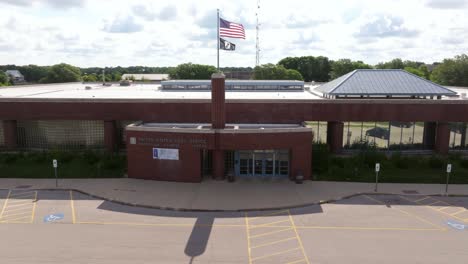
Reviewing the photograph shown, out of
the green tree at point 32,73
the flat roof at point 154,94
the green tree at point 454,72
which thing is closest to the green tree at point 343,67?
the green tree at point 454,72

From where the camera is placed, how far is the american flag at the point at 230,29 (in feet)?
79.9

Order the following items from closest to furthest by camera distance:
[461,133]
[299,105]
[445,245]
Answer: [445,245], [299,105], [461,133]

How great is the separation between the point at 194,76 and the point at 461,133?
3705 inches

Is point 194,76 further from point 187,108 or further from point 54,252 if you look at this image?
point 54,252

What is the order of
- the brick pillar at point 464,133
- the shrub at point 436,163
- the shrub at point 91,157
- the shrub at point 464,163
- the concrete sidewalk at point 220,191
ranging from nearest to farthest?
the concrete sidewalk at point 220,191
the shrub at point 436,163
the shrub at point 464,163
the shrub at point 91,157
the brick pillar at point 464,133

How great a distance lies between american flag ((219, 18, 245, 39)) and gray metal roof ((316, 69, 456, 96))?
9.54 m

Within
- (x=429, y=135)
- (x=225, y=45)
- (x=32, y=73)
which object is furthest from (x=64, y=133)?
(x=32, y=73)

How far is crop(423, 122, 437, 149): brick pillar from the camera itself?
3122 cm

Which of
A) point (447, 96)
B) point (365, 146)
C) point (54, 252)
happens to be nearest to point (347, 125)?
point (365, 146)

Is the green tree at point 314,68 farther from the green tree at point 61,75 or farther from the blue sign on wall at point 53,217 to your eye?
the blue sign on wall at point 53,217

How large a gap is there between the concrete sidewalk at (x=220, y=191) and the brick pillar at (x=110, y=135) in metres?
5.14

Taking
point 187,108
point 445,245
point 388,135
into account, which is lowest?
point 445,245

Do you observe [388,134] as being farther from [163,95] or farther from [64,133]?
[64,133]

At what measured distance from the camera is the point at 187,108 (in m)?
29.6
